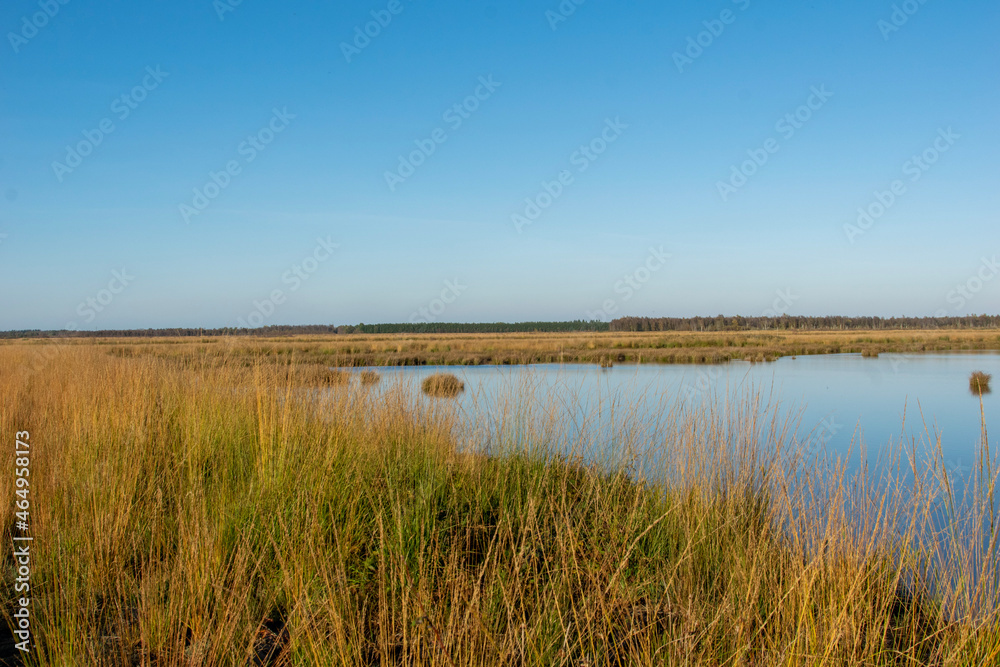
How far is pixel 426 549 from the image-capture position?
3189 millimetres

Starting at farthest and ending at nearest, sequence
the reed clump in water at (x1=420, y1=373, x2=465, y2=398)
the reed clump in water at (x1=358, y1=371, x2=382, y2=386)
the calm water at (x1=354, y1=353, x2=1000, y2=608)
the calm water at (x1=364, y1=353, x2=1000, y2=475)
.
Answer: the reed clump in water at (x1=420, y1=373, x2=465, y2=398) < the calm water at (x1=364, y1=353, x2=1000, y2=475) < the reed clump in water at (x1=358, y1=371, x2=382, y2=386) < the calm water at (x1=354, y1=353, x2=1000, y2=608)

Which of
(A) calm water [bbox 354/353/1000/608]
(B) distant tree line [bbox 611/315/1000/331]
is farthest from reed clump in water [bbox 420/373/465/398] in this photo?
(B) distant tree line [bbox 611/315/1000/331]

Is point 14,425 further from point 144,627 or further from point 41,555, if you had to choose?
point 144,627

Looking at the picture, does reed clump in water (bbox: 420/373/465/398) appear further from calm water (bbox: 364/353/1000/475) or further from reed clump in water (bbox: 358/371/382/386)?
reed clump in water (bbox: 358/371/382/386)

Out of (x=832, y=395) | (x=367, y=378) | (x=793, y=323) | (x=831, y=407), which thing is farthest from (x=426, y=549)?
(x=793, y=323)

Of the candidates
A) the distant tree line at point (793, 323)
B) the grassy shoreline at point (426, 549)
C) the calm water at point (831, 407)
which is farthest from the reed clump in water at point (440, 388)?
the distant tree line at point (793, 323)

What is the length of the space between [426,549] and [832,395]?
14.6 m

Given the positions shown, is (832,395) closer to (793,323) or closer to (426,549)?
(426,549)

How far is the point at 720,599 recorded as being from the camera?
2912 mm

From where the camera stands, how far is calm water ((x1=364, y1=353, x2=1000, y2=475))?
5.39 m

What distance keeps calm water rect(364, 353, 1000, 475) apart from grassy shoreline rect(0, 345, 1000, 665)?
65 centimetres

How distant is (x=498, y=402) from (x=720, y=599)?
2483 millimetres

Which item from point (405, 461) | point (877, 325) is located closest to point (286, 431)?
point (405, 461)

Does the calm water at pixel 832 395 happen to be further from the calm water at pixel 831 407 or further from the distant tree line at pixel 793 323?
the distant tree line at pixel 793 323
